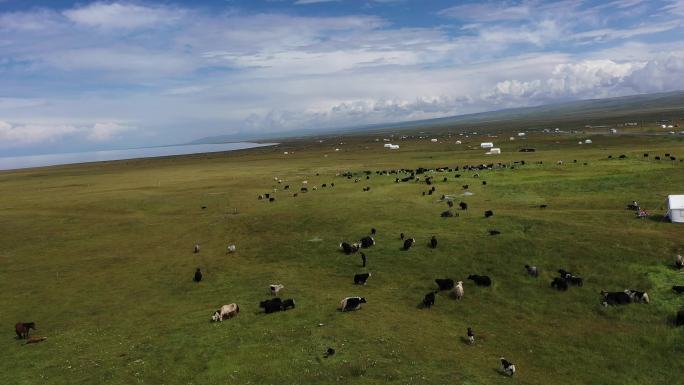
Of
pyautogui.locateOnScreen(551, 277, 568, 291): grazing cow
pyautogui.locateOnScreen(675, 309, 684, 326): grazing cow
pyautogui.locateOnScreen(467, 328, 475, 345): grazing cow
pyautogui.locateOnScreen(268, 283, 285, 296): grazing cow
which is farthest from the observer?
pyautogui.locateOnScreen(268, 283, 285, 296): grazing cow

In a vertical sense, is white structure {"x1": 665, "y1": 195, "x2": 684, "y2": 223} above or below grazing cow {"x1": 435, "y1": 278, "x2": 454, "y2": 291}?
above

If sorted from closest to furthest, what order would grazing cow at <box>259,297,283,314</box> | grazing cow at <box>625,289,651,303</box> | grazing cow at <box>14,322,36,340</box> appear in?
grazing cow at <box>14,322,36,340</box> < grazing cow at <box>625,289,651,303</box> < grazing cow at <box>259,297,283,314</box>

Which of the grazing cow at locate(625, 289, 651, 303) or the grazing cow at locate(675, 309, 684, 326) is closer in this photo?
the grazing cow at locate(675, 309, 684, 326)

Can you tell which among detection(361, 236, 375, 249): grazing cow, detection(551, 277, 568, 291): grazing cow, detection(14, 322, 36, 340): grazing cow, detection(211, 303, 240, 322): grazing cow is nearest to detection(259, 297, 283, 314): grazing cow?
detection(211, 303, 240, 322): grazing cow

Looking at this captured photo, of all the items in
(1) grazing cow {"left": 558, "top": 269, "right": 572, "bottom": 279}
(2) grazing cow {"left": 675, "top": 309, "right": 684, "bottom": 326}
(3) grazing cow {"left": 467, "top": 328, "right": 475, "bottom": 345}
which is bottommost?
(2) grazing cow {"left": 675, "top": 309, "right": 684, "bottom": 326}

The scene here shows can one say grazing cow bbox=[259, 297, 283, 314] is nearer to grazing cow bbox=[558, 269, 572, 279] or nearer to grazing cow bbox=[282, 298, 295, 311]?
grazing cow bbox=[282, 298, 295, 311]
